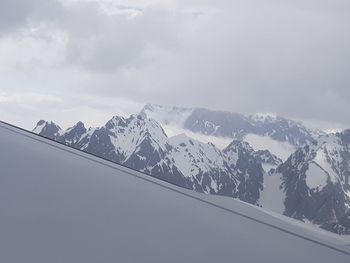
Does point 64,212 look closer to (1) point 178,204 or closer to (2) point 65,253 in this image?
(2) point 65,253

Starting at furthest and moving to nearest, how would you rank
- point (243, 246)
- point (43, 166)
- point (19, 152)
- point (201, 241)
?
point (19, 152)
point (43, 166)
point (243, 246)
point (201, 241)

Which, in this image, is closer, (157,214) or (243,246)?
(243,246)

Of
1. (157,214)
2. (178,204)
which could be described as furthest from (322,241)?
(157,214)

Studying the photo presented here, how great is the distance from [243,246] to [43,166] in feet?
10.2

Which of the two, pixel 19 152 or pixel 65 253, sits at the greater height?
pixel 19 152

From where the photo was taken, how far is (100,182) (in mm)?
7891

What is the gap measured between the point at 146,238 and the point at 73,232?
0.86 m

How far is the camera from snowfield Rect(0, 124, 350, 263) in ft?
13.2

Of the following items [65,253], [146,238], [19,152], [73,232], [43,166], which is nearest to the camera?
[65,253]

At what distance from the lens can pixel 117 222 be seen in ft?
17.4

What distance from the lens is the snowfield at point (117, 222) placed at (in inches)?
158

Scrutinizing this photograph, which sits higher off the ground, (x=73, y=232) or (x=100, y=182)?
(x=100, y=182)

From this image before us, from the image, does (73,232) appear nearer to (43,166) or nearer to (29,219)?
(29,219)

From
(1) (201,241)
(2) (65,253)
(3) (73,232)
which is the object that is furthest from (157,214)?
(2) (65,253)
